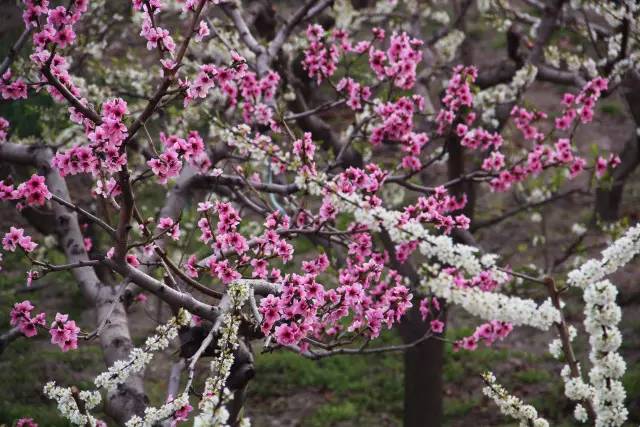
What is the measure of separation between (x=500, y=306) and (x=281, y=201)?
5.12m

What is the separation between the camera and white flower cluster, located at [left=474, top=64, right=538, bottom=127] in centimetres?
660

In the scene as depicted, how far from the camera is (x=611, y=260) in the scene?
9.63 feet

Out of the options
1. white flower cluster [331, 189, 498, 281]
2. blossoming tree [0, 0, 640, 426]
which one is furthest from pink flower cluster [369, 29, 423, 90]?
white flower cluster [331, 189, 498, 281]

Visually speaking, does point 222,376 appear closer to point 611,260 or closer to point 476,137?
point 611,260

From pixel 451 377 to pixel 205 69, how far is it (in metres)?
6.01

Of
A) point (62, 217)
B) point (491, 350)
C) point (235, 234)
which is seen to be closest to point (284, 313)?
point (235, 234)

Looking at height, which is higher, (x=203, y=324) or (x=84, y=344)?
(x=84, y=344)

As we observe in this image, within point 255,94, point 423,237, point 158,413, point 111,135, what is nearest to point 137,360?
point 158,413

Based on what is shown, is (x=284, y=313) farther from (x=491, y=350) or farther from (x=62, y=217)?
(x=491, y=350)

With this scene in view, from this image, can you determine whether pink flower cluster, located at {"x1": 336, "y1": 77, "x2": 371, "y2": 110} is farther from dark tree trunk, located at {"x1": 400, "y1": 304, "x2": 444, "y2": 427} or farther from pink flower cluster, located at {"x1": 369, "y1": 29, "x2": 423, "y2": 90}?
dark tree trunk, located at {"x1": 400, "y1": 304, "x2": 444, "y2": 427}

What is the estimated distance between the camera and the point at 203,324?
410 cm

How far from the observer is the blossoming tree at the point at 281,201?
3059 mm

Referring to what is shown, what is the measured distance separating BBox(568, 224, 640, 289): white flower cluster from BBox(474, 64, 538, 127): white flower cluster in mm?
3898

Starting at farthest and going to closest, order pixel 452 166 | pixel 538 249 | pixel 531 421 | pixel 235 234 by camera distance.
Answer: pixel 538 249 < pixel 452 166 < pixel 235 234 < pixel 531 421
